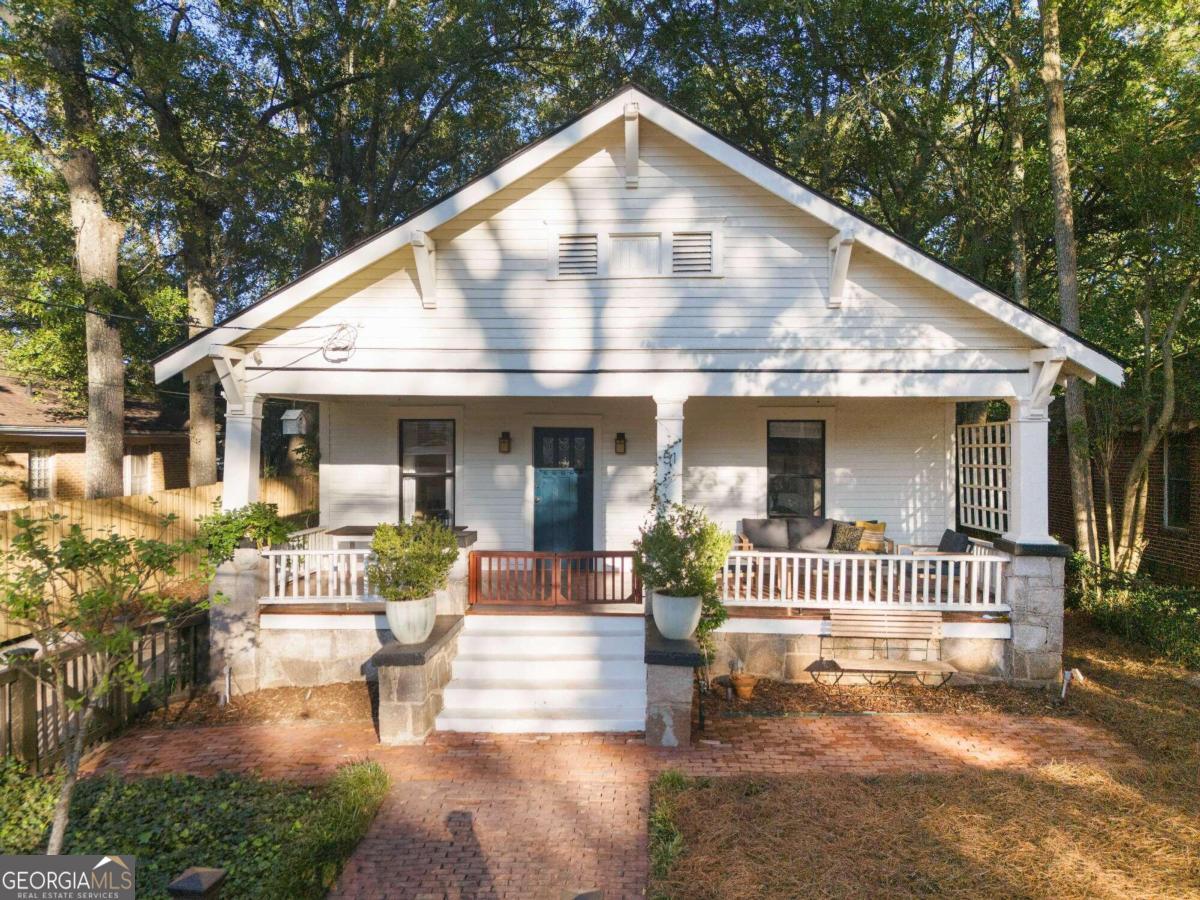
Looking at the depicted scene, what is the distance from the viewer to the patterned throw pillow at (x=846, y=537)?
9.54 m

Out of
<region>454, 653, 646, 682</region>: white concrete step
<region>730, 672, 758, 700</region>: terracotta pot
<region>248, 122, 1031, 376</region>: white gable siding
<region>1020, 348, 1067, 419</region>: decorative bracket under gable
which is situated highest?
<region>248, 122, 1031, 376</region>: white gable siding

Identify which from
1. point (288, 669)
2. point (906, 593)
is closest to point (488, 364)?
point (288, 669)

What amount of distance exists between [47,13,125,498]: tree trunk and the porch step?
33.6 ft

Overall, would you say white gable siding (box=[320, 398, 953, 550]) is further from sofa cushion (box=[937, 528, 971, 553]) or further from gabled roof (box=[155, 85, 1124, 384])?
gabled roof (box=[155, 85, 1124, 384])

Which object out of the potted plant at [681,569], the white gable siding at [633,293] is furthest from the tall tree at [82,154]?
the potted plant at [681,569]

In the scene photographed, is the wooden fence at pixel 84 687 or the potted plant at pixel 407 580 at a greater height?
the potted plant at pixel 407 580

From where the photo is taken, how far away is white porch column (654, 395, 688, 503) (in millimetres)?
8078

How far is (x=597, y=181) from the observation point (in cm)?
857

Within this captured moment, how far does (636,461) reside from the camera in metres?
11.0

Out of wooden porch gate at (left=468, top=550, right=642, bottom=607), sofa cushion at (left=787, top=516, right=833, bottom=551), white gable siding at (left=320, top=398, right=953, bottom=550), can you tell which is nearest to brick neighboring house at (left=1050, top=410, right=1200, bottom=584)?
white gable siding at (left=320, top=398, right=953, bottom=550)

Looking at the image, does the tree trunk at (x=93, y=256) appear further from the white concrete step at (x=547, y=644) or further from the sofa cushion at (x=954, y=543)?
the sofa cushion at (x=954, y=543)

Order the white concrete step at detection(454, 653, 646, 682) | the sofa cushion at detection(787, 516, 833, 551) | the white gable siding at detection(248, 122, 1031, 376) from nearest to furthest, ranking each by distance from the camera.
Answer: the white concrete step at detection(454, 653, 646, 682) < the white gable siding at detection(248, 122, 1031, 376) < the sofa cushion at detection(787, 516, 833, 551)

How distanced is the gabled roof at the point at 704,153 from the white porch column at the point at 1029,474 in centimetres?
78

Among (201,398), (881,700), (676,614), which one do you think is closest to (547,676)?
(676,614)
